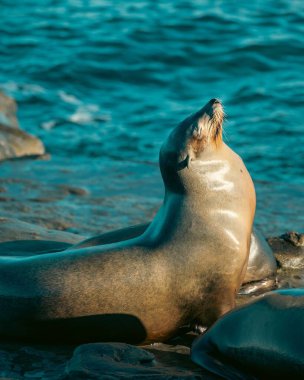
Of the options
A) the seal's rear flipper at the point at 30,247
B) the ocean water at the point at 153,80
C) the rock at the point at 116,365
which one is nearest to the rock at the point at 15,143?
the ocean water at the point at 153,80

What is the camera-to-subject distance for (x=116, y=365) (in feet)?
17.0

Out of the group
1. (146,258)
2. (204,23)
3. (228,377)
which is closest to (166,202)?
(146,258)

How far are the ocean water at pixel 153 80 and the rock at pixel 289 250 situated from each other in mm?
1466

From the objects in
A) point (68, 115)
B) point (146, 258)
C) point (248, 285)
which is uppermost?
point (146, 258)

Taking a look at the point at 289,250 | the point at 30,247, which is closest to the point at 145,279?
the point at 30,247

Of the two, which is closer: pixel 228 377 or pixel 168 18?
pixel 228 377

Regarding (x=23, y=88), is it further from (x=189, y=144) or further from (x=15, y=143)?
(x=189, y=144)

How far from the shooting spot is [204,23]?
61.6ft

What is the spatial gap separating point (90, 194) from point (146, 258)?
4.22 metres

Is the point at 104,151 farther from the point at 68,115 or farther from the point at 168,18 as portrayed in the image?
the point at 168,18

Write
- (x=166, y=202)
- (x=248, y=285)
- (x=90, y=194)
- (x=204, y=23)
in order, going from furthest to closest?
(x=204, y=23) → (x=90, y=194) → (x=248, y=285) → (x=166, y=202)

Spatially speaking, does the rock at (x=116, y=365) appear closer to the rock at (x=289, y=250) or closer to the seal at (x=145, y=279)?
the seal at (x=145, y=279)

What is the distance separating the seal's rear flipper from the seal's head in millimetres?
1201

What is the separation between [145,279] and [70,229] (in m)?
3.01
